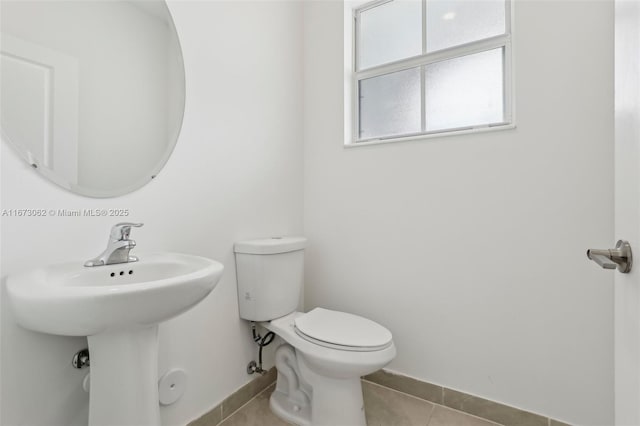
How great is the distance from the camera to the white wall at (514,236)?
47.5 inches

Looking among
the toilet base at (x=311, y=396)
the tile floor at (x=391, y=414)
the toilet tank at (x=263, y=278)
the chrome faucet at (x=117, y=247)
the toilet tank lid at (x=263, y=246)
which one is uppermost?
the chrome faucet at (x=117, y=247)

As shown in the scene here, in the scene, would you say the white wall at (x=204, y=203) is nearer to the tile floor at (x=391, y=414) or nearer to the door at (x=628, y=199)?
Result: the tile floor at (x=391, y=414)

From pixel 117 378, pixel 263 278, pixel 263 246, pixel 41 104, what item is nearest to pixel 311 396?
pixel 263 278

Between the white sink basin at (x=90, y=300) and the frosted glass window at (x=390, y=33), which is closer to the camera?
the white sink basin at (x=90, y=300)

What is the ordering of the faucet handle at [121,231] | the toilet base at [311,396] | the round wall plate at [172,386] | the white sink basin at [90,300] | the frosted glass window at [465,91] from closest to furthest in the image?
1. the white sink basin at [90,300]
2. the faucet handle at [121,231]
3. the round wall plate at [172,386]
4. the toilet base at [311,396]
5. the frosted glass window at [465,91]

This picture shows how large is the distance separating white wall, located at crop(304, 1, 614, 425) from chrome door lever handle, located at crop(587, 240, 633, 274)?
896mm

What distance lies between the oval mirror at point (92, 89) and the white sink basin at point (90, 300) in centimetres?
29

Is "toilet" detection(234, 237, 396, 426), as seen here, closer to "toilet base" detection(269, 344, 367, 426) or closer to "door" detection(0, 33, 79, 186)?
"toilet base" detection(269, 344, 367, 426)

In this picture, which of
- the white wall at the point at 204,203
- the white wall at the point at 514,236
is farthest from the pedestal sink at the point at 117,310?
the white wall at the point at 514,236

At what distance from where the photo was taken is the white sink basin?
2.08 ft

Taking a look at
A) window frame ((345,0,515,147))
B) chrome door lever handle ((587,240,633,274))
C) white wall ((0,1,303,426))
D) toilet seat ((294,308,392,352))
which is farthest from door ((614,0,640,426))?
white wall ((0,1,303,426))

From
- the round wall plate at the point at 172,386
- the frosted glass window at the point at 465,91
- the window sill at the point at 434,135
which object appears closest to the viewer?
the round wall plate at the point at 172,386

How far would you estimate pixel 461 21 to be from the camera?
157cm

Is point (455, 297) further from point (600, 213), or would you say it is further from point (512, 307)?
point (600, 213)
